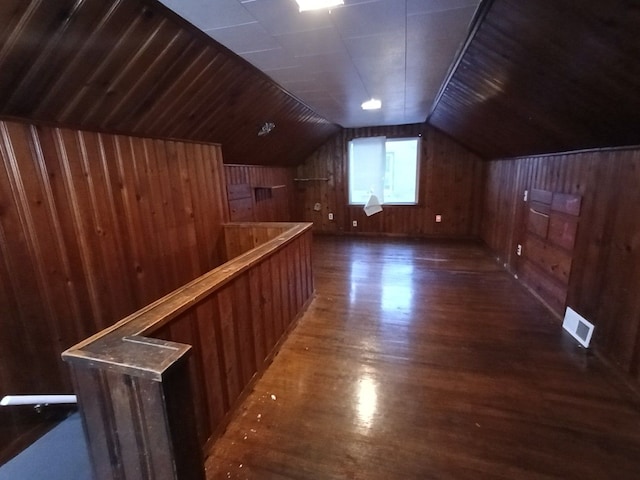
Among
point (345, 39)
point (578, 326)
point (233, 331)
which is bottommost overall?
point (578, 326)

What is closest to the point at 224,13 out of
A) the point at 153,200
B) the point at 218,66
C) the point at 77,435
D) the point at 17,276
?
the point at 218,66

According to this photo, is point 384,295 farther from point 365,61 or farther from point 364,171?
point 364,171

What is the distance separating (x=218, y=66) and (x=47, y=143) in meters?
1.23

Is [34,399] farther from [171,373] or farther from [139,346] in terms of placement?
[171,373]

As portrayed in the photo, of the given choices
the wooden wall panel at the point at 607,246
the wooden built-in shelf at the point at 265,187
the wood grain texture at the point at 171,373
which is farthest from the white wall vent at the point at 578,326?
the wooden built-in shelf at the point at 265,187

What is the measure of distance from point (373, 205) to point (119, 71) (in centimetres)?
489

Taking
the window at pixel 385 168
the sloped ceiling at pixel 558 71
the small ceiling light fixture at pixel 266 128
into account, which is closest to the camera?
the sloped ceiling at pixel 558 71

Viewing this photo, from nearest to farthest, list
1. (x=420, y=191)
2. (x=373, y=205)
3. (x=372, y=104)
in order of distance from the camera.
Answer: (x=372, y=104)
(x=420, y=191)
(x=373, y=205)

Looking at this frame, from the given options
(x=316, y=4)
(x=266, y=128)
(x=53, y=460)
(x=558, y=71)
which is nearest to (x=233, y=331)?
(x=53, y=460)

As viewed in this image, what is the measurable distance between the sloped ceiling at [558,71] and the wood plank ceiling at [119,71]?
1.77 metres

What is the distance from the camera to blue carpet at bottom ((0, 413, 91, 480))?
1.57m

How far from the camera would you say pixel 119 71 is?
70.0 inches

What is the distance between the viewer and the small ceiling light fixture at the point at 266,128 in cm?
376

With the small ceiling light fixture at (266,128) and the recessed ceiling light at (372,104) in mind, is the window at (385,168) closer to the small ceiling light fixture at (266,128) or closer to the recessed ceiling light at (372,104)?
the recessed ceiling light at (372,104)
